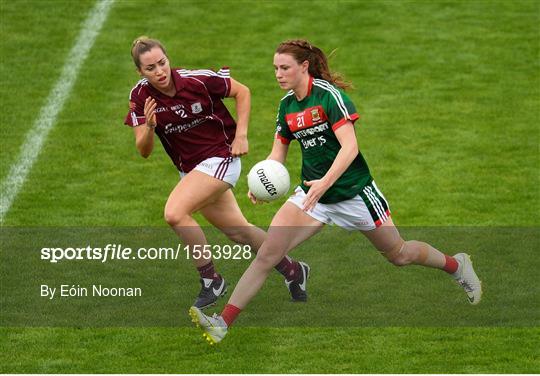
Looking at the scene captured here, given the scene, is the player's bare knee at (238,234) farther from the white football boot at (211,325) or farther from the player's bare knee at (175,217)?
the white football boot at (211,325)

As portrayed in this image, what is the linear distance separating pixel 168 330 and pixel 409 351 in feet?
6.62

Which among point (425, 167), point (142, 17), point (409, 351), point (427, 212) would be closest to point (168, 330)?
point (409, 351)

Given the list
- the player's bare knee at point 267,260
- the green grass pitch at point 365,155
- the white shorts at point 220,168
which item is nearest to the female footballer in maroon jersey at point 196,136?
the white shorts at point 220,168

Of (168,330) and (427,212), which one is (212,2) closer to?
(427,212)

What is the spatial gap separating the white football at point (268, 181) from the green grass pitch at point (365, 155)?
3.91ft

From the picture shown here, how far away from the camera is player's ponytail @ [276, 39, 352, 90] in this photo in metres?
10.2

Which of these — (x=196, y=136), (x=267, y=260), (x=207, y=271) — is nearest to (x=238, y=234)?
(x=207, y=271)

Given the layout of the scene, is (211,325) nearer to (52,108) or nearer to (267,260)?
(267,260)

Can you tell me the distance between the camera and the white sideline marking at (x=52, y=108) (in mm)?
14242

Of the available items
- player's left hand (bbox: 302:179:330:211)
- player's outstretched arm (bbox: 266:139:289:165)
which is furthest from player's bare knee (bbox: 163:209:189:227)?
player's left hand (bbox: 302:179:330:211)

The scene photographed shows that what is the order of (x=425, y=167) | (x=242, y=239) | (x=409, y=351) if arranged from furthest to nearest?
(x=425, y=167) < (x=242, y=239) < (x=409, y=351)

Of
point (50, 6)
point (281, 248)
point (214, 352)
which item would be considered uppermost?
point (281, 248)

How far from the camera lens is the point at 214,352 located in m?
10.3

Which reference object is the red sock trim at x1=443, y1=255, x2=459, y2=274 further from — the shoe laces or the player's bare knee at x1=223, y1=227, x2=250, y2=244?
the player's bare knee at x1=223, y1=227, x2=250, y2=244
